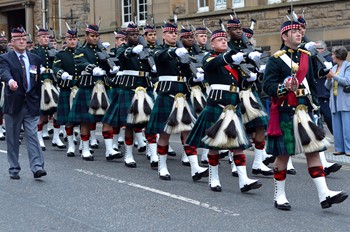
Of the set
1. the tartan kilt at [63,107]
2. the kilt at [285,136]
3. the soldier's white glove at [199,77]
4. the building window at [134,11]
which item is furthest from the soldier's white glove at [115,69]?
the building window at [134,11]

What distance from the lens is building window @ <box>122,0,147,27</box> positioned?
2383cm

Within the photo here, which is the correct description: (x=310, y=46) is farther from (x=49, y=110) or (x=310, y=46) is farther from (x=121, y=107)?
(x=49, y=110)

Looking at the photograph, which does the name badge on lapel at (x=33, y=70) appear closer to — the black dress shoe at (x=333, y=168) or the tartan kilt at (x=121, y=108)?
the tartan kilt at (x=121, y=108)

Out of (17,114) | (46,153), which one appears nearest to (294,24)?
(17,114)

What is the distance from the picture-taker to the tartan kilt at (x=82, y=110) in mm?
11062

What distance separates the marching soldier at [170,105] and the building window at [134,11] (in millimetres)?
14492

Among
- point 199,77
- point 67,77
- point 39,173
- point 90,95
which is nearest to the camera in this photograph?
point 39,173

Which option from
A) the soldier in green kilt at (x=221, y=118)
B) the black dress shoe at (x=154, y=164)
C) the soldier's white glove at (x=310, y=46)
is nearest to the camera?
the soldier's white glove at (x=310, y=46)

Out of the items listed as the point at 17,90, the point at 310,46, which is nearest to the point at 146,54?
the point at 17,90

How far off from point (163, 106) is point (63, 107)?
3.20m

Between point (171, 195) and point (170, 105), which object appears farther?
point (170, 105)

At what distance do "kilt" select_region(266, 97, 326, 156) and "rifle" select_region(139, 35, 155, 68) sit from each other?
119 inches

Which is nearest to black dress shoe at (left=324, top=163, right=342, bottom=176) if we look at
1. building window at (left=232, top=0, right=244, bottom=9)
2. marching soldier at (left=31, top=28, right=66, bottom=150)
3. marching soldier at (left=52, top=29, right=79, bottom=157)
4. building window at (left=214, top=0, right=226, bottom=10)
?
marching soldier at (left=52, top=29, right=79, bottom=157)

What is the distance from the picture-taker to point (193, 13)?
21.1 meters
